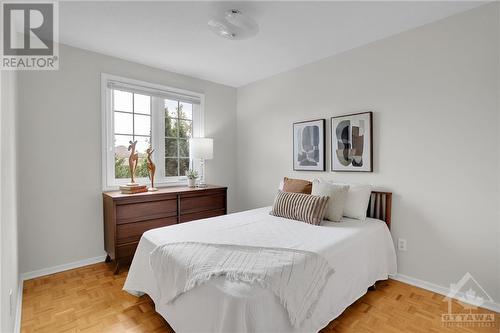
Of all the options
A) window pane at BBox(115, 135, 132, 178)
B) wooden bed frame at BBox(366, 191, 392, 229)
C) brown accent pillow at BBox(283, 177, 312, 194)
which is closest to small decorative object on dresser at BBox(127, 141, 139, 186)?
window pane at BBox(115, 135, 132, 178)

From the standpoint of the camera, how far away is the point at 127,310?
6.72ft

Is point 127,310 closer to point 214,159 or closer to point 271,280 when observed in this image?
point 271,280

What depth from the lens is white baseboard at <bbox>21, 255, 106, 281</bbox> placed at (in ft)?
8.45

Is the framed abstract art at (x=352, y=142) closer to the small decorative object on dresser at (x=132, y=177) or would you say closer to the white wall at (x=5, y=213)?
the small decorative object on dresser at (x=132, y=177)

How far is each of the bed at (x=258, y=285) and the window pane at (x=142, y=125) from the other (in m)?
1.69

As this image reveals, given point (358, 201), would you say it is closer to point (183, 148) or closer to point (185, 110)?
point (183, 148)

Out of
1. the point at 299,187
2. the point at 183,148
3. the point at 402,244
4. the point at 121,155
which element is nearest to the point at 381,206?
the point at 402,244

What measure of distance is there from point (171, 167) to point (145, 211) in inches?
37.7

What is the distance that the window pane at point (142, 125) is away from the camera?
335 centimetres

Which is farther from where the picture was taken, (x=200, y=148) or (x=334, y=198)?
(x=200, y=148)

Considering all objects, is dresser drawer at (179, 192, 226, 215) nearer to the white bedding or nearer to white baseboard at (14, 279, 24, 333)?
the white bedding

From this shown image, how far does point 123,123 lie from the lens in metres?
3.24

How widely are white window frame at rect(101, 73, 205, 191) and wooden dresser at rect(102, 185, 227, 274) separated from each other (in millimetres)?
307

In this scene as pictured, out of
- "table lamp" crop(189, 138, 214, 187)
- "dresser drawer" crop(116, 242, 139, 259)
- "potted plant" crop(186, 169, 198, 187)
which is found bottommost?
"dresser drawer" crop(116, 242, 139, 259)
